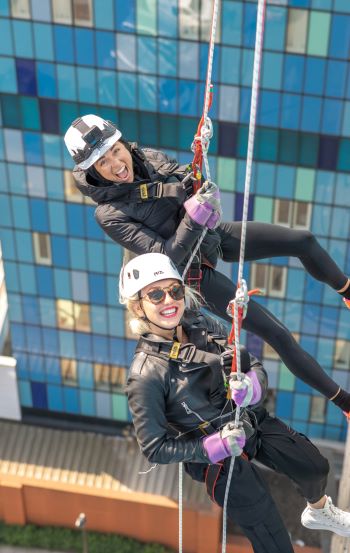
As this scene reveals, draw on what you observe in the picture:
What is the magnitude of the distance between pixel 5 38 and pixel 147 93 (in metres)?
5.20

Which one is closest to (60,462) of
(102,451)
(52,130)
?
(102,451)

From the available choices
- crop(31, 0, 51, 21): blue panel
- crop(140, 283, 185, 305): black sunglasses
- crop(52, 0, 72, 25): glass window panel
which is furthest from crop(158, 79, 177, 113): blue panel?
crop(140, 283, 185, 305): black sunglasses

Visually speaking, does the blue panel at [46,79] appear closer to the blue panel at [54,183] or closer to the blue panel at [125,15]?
the blue panel at [125,15]

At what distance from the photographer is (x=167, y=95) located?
27.4 metres

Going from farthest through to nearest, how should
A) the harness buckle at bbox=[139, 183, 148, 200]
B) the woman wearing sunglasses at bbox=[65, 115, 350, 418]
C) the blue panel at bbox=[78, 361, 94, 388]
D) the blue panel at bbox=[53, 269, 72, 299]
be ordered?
the blue panel at bbox=[78, 361, 94, 388] → the blue panel at bbox=[53, 269, 72, 299] → the harness buckle at bbox=[139, 183, 148, 200] → the woman wearing sunglasses at bbox=[65, 115, 350, 418]

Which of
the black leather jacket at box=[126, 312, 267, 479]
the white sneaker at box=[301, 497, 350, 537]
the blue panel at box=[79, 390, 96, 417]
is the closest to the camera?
the black leather jacket at box=[126, 312, 267, 479]

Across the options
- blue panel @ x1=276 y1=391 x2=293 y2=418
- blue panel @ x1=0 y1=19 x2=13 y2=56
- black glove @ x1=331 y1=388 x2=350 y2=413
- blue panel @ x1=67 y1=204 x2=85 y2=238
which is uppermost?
blue panel @ x1=0 y1=19 x2=13 y2=56

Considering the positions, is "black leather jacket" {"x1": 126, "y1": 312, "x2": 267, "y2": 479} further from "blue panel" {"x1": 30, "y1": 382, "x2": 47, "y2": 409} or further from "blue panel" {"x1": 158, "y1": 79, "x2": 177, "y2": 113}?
"blue panel" {"x1": 30, "y1": 382, "x2": 47, "y2": 409}

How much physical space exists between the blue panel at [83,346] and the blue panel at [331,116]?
14.0 meters

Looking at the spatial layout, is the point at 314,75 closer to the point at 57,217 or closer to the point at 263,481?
the point at 57,217

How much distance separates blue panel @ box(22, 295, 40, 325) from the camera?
34.0 meters

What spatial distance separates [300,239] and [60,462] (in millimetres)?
27341

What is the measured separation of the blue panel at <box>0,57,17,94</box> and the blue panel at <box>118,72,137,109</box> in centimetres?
386

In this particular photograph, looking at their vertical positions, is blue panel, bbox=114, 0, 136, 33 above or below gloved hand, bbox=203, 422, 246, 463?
above
